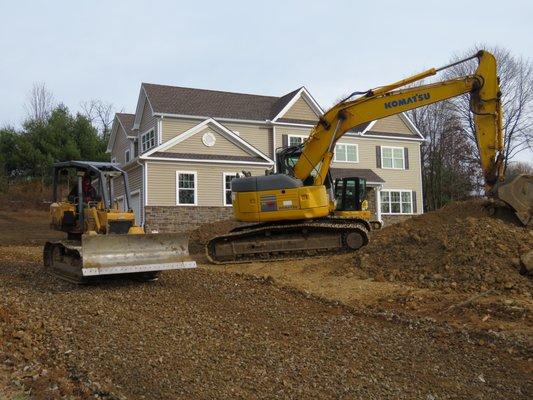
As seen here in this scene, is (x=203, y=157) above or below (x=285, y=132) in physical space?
below

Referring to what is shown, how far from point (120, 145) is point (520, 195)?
2676cm

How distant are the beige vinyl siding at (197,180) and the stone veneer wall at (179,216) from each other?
23cm

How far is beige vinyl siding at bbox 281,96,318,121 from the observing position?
97.4ft

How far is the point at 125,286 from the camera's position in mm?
10406

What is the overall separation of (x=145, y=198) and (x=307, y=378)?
18.1 m

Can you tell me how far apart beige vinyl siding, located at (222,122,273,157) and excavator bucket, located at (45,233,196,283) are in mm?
18012

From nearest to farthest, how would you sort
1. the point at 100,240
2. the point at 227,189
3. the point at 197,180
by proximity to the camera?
1. the point at 100,240
2. the point at 197,180
3. the point at 227,189

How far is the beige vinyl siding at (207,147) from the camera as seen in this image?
24.1 m

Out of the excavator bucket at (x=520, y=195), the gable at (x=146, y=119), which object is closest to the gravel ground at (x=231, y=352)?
the excavator bucket at (x=520, y=195)

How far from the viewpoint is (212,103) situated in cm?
2908

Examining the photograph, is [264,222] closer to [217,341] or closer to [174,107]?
[217,341]

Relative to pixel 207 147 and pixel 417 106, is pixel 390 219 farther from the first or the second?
pixel 417 106

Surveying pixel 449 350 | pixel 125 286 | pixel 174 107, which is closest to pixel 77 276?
pixel 125 286

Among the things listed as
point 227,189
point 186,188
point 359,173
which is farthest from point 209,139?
point 359,173
